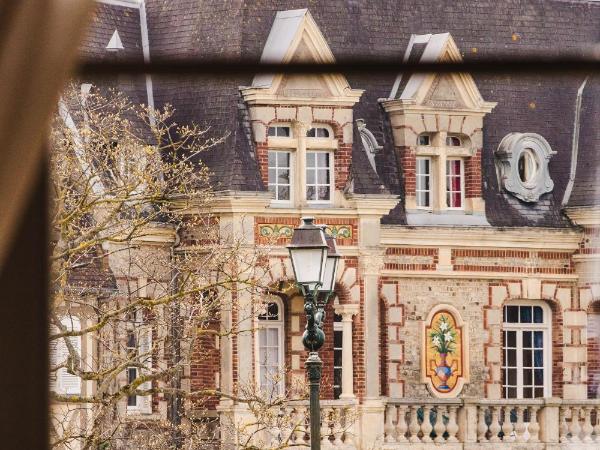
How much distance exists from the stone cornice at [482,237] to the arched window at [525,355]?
33.7 inches

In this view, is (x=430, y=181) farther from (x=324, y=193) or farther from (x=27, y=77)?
(x=27, y=77)

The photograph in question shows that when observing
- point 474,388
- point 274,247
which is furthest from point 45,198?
point 474,388

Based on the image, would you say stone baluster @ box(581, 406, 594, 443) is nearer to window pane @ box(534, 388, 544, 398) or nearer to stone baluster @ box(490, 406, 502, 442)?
window pane @ box(534, 388, 544, 398)

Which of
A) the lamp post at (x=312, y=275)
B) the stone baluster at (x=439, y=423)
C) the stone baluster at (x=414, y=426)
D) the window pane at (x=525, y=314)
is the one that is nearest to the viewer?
the lamp post at (x=312, y=275)

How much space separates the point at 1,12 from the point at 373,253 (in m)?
25.9

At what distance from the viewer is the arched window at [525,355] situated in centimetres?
2869

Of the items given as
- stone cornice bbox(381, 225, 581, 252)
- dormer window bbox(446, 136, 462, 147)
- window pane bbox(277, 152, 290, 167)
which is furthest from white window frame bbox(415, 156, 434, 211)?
window pane bbox(277, 152, 290, 167)

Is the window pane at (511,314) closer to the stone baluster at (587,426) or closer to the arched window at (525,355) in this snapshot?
the arched window at (525,355)

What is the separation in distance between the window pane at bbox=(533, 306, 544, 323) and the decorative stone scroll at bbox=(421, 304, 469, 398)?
Result: 4.29 feet

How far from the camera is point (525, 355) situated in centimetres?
2880

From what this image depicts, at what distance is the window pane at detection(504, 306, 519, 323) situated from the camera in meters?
28.8

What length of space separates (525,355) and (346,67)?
27154 mm

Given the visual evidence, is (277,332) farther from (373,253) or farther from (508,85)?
(508,85)

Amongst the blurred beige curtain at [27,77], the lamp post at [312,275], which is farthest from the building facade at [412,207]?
the blurred beige curtain at [27,77]
